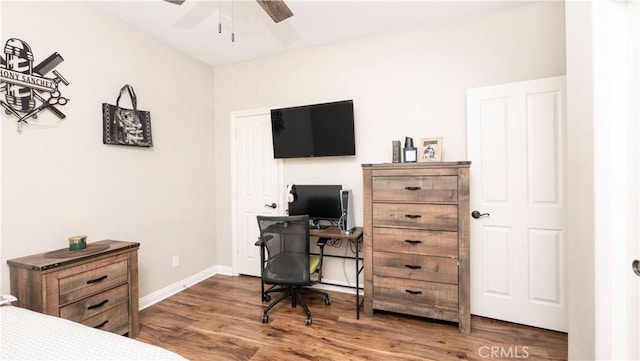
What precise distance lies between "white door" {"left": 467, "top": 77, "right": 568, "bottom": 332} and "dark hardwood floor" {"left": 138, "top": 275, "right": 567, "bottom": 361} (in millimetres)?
240

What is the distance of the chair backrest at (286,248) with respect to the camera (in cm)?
247

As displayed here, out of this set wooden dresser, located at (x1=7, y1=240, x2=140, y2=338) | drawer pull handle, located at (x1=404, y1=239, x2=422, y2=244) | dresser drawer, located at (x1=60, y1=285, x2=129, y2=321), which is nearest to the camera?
wooden dresser, located at (x1=7, y1=240, x2=140, y2=338)

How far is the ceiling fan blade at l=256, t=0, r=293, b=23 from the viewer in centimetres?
179

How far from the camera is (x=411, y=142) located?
2.67 meters

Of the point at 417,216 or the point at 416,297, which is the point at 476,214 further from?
the point at 416,297

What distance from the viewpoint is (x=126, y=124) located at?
8.75 ft

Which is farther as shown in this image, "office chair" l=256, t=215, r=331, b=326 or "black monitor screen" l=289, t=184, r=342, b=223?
"black monitor screen" l=289, t=184, r=342, b=223

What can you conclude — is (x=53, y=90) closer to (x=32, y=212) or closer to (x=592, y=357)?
(x=32, y=212)

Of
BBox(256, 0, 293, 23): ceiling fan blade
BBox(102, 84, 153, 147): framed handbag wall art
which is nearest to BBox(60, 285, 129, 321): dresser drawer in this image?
BBox(102, 84, 153, 147): framed handbag wall art

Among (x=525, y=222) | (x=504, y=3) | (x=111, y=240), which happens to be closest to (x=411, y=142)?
(x=525, y=222)

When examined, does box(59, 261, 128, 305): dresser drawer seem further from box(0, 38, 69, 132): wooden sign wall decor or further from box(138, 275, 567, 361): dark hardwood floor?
box(0, 38, 69, 132): wooden sign wall decor

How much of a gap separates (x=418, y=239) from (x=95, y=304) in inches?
100

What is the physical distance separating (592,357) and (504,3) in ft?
8.85

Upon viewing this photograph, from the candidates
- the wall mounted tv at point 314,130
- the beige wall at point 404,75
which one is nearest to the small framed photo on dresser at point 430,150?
the beige wall at point 404,75
